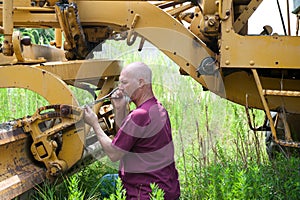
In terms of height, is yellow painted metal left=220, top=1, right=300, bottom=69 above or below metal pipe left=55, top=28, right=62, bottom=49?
below

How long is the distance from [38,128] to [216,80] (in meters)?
1.36

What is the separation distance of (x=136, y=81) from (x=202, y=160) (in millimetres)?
1961

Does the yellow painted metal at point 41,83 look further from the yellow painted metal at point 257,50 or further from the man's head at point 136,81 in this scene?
the yellow painted metal at point 257,50

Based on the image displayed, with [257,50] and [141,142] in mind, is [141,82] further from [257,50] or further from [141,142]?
[257,50]

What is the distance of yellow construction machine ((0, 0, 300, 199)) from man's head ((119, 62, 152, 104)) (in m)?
0.42

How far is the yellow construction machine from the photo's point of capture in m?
3.94

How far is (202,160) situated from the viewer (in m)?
5.45

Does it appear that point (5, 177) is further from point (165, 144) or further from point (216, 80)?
point (216, 80)

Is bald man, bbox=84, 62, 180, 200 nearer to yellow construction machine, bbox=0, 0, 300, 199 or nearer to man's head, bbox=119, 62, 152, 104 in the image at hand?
man's head, bbox=119, 62, 152, 104

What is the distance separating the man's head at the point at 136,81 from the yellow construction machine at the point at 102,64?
423mm

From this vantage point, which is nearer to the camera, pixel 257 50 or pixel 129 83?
pixel 129 83

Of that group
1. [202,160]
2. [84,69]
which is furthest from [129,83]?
[202,160]

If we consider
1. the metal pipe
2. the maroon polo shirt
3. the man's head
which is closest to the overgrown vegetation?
the maroon polo shirt

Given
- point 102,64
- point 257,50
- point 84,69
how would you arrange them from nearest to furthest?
point 257,50
point 84,69
point 102,64
